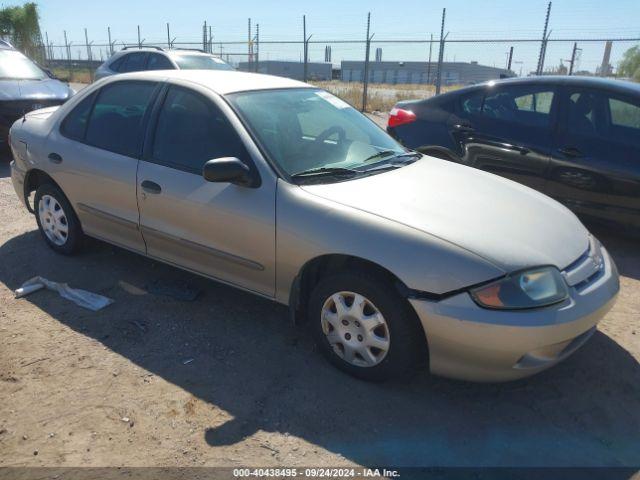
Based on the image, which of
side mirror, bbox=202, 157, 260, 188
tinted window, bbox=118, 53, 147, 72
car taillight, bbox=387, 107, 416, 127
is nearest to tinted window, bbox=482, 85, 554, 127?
car taillight, bbox=387, 107, 416, 127

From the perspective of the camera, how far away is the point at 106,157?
3938 mm

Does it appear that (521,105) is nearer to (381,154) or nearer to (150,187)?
(381,154)

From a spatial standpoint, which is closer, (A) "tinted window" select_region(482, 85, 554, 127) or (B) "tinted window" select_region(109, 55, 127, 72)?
(A) "tinted window" select_region(482, 85, 554, 127)

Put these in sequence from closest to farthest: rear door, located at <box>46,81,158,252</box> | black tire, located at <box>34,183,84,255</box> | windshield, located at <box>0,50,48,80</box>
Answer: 1. rear door, located at <box>46,81,158,252</box>
2. black tire, located at <box>34,183,84,255</box>
3. windshield, located at <box>0,50,48,80</box>

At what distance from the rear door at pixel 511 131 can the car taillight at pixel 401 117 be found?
22.6 inches

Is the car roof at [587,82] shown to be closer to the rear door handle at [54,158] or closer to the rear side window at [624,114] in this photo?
the rear side window at [624,114]

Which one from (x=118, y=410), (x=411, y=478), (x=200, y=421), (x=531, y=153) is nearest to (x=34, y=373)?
(x=118, y=410)

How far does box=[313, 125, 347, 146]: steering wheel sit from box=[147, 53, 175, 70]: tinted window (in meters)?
7.19

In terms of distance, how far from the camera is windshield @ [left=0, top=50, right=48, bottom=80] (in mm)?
8570

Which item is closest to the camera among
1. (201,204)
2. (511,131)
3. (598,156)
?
(201,204)

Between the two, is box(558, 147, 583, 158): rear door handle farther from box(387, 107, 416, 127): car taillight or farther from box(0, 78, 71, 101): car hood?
box(0, 78, 71, 101): car hood

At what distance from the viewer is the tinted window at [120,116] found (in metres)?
3.85

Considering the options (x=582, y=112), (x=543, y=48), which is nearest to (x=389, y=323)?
(x=582, y=112)

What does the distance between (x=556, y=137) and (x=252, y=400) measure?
153 inches
